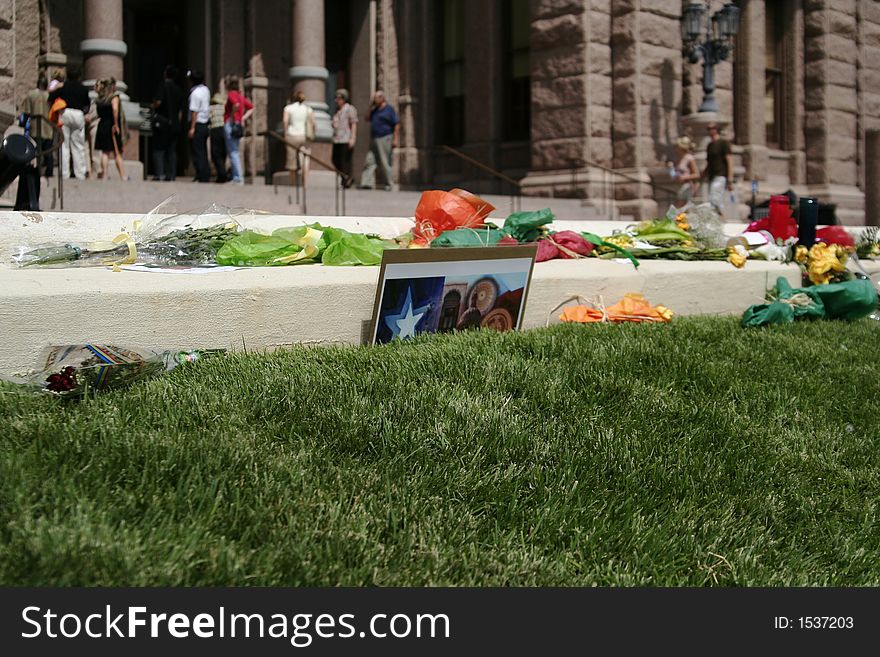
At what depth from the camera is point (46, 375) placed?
13.6ft

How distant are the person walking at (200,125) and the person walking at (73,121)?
1647 millimetres

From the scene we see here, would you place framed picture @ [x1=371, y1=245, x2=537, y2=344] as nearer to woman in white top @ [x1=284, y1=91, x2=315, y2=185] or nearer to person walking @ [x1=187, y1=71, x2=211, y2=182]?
person walking @ [x1=187, y1=71, x2=211, y2=182]

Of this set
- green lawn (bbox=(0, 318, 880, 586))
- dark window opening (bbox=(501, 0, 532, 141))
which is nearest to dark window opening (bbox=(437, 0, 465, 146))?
dark window opening (bbox=(501, 0, 532, 141))

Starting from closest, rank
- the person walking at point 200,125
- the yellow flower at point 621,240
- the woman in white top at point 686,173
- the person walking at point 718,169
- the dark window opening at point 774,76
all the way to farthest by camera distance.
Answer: the yellow flower at point 621,240 < the person walking at point 200,125 < the person walking at point 718,169 < the woman in white top at point 686,173 < the dark window opening at point 774,76

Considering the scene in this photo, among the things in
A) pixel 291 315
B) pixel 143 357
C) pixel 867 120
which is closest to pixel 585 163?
pixel 867 120

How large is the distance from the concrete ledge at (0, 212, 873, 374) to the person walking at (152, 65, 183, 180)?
6826 mm

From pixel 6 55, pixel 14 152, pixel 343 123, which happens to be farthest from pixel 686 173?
pixel 14 152

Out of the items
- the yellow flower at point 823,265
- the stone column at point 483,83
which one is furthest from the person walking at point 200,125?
the yellow flower at point 823,265

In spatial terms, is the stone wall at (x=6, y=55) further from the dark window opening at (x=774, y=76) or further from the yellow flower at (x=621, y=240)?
the dark window opening at (x=774, y=76)

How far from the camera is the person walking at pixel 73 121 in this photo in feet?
38.0

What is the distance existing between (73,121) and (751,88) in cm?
1282

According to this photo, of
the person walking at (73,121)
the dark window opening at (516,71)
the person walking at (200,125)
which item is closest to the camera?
the person walking at (73,121)

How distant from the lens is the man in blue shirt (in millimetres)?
14977

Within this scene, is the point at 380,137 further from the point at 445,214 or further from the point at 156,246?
the point at 156,246
